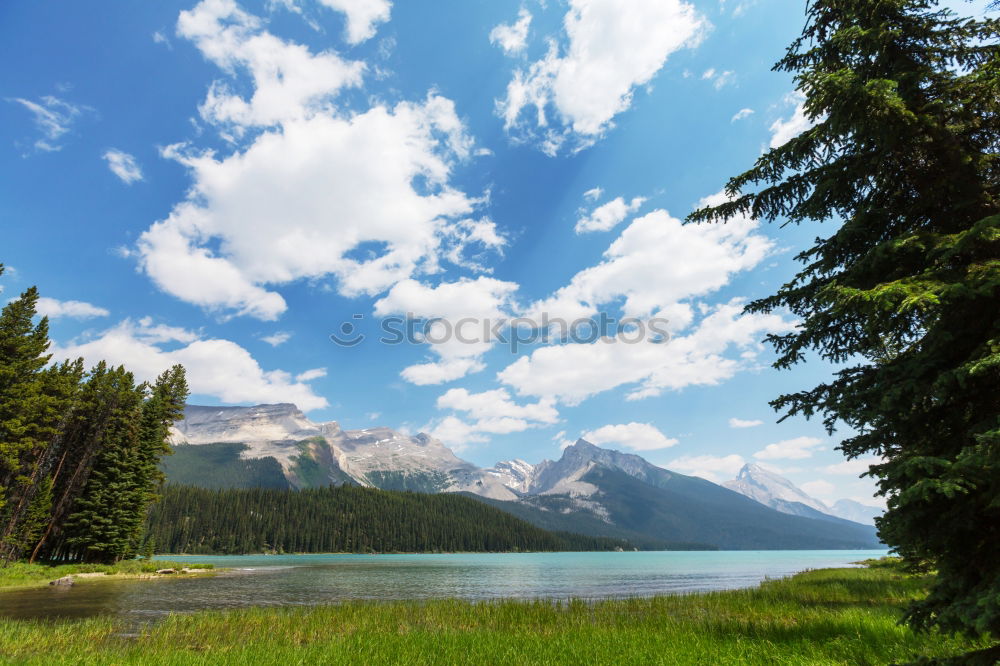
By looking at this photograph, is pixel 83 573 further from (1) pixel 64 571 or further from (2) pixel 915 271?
(2) pixel 915 271

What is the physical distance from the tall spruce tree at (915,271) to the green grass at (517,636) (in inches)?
190

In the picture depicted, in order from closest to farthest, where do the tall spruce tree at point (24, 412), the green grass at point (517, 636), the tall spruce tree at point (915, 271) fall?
the tall spruce tree at point (915, 271)
the green grass at point (517, 636)
the tall spruce tree at point (24, 412)

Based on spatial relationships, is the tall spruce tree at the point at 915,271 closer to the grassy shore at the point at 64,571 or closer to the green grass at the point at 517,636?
the green grass at the point at 517,636

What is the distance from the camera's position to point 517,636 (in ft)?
57.2

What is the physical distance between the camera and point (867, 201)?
10750 millimetres

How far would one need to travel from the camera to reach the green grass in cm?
1260

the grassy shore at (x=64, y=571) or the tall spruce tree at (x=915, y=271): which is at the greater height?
the tall spruce tree at (x=915, y=271)

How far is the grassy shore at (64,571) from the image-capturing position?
38.5m

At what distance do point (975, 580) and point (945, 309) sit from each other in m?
4.39

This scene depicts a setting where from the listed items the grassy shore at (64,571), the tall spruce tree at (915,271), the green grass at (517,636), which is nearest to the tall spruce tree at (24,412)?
the grassy shore at (64,571)

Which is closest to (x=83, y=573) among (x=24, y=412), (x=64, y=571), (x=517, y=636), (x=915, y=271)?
(x=64, y=571)

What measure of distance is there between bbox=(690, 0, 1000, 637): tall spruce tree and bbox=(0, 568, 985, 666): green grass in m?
4.82

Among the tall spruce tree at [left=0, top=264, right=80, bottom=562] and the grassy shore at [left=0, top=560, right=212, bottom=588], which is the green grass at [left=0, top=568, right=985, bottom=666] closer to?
the grassy shore at [left=0, top=560, right=212, bottom=588]

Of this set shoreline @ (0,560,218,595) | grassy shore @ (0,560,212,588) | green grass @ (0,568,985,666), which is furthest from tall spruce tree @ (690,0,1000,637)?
shoreline @ (0,560,218,595)
